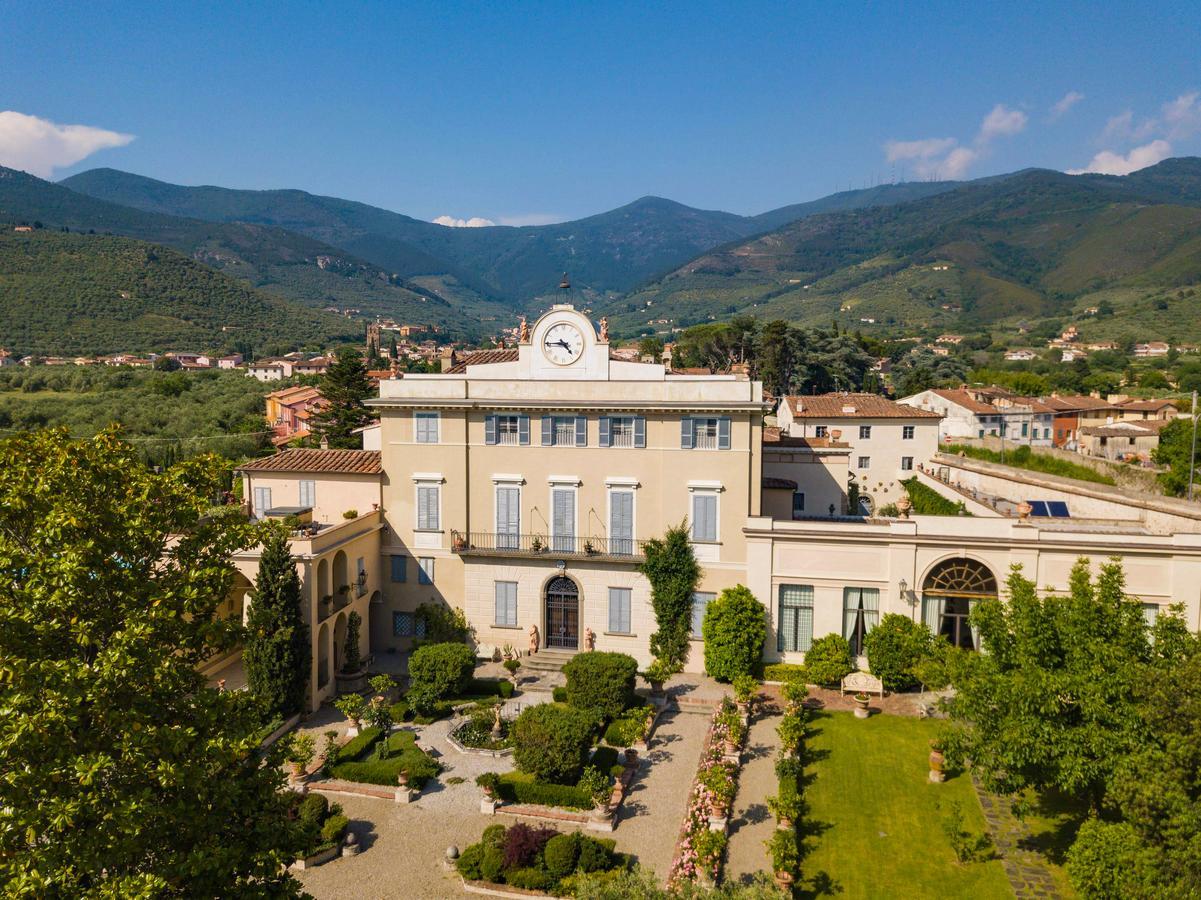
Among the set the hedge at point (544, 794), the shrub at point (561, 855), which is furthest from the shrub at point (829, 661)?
the shrub at point (561, 855)

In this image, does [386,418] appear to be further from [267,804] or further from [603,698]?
[267,804]

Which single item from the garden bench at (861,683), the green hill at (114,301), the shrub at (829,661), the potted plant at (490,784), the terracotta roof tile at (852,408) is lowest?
the potted plant at (490,784)

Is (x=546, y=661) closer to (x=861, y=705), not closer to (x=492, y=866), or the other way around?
(x=861, y=705)

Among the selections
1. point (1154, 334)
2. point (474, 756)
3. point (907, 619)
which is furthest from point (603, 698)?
point (1154, 334)

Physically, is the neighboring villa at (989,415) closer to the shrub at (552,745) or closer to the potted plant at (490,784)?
the shrub at (552,745)

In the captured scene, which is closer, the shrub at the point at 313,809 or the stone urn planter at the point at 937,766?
the shrub at the point at 313,809

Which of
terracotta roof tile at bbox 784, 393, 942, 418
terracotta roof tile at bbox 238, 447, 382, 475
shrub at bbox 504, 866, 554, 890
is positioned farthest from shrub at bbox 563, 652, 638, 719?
terracotta roof tile at bbox 784, 393, 942, 418

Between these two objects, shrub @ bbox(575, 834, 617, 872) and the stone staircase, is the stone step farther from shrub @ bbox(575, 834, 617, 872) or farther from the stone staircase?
shrub @ bbox(575, 834, 617, 872)
